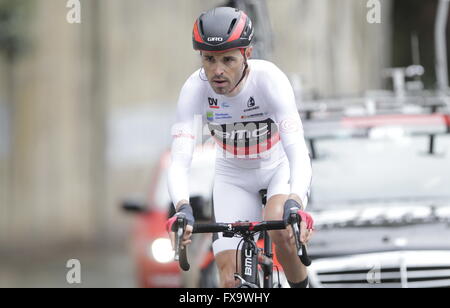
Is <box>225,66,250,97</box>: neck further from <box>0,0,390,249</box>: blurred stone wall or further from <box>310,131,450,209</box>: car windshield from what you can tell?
<box>0,0,390,249</box>: blurred stone wall

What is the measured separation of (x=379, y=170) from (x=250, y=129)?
192 centimetres

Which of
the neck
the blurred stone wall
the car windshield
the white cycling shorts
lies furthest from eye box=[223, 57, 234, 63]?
the blurred stone wall

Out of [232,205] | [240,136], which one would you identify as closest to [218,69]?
[240,136]

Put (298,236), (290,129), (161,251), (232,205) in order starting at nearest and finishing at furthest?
(298,236) < (290,129) < (232,205) < (161,251)

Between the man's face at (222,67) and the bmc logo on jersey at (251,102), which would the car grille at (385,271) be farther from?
the man's face at (222,67)

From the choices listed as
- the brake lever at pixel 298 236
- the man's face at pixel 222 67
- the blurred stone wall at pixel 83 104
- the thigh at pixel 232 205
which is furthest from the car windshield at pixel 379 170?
the blurred stone wall at pixel 83 104

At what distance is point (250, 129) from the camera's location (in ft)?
17.4

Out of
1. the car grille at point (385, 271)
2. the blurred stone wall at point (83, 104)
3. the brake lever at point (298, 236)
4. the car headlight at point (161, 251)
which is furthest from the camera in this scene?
the blurred stone wall at point (83, 104)

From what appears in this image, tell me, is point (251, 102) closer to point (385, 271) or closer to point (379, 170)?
point (385, 271)

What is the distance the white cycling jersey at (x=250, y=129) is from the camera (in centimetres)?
505

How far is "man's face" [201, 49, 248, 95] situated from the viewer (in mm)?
4883

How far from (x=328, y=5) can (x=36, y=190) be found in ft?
37.4
